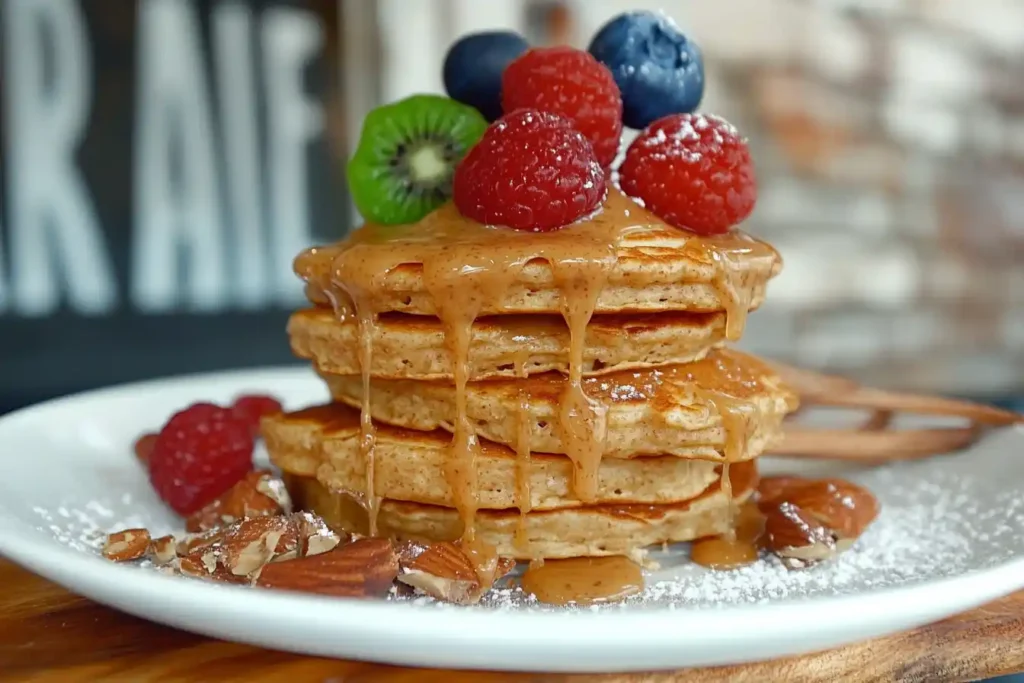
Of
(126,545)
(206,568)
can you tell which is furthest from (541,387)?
(126,545)

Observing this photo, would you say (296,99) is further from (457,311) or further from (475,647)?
(475,647)

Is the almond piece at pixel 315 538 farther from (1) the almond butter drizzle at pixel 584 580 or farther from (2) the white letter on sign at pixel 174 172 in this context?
(2) the white letter on sign at pixel 174 172

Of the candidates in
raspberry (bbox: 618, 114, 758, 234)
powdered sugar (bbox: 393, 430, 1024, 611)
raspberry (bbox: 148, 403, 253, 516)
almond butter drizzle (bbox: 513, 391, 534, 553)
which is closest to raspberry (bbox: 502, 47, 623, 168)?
raspberry (bbox: 618, 114, 758, 234)

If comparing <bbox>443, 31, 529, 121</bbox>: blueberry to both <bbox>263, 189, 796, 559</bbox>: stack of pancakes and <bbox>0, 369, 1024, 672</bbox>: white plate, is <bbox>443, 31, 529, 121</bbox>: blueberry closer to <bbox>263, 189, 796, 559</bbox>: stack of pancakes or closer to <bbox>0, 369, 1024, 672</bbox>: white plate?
<bbox>263, 189, 796, 559</bbox>: stack of pancakes

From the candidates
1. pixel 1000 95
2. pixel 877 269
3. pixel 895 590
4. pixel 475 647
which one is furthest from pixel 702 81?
pixel 1000 95

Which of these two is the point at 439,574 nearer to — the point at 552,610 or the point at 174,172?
the point at 552,610
